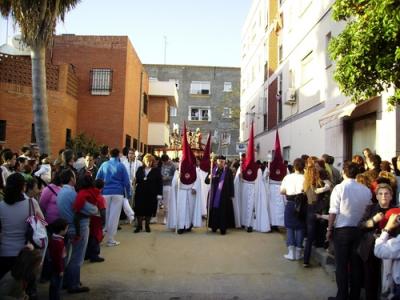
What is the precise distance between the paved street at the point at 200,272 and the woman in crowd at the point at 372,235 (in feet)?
3.45

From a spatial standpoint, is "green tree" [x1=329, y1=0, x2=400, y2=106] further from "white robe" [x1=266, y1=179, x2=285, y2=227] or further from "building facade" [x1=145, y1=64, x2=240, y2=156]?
"building facade" [x1=145, y1=64, x2=240, y2=156]

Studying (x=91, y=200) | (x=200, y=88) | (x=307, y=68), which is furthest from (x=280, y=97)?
(x=200, y=88)

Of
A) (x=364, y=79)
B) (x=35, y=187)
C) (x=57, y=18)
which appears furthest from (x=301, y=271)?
(x=57, y=18)

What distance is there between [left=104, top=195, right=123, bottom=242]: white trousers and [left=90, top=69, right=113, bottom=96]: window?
46.5 feet

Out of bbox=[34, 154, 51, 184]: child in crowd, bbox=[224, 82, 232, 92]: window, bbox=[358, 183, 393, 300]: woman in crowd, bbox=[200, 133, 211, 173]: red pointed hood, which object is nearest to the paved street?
bbox=[358, 183, 393, 300]: woman in crowd

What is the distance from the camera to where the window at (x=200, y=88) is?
169 ft

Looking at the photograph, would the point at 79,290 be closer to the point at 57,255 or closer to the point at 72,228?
the point at 72,228

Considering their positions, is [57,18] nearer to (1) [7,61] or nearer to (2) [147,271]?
(1) [7,61]

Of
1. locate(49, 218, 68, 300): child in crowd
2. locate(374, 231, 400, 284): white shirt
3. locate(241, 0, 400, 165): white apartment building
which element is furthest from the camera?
locate(241, 0, 400, 165): white apartment building

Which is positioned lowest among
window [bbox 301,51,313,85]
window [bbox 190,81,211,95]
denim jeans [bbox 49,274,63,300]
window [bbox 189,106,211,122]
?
denim jeans [bbox 49,274,63,300]

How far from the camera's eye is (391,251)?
16.8ft

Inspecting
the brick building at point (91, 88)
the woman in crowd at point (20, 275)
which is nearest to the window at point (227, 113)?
the brick building at point (91, 88)

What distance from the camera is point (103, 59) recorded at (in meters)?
23.8

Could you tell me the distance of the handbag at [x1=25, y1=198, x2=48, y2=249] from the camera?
5.37 m
